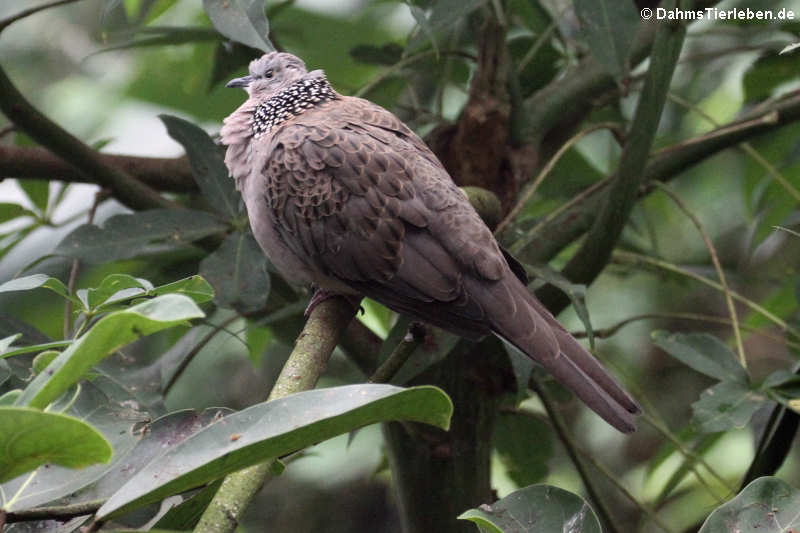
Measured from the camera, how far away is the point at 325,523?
354 cm

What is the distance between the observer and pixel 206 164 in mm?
2041

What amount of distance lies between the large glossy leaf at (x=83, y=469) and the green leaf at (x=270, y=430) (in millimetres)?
102

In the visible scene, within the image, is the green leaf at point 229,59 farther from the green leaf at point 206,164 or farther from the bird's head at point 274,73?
the green leaf at point 206,164

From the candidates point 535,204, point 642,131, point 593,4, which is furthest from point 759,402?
point 535,204

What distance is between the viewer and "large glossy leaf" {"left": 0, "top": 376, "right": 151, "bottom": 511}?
38.8 inches

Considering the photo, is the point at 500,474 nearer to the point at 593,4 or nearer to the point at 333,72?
the point at 333,72

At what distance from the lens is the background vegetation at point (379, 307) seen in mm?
959

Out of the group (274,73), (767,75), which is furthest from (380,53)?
(767,75)

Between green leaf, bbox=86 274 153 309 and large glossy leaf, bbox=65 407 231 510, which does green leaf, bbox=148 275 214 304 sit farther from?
large glossy leaf, bbox=65 407 231 510

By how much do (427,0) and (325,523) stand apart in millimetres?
2138

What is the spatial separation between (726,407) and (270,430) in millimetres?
1146

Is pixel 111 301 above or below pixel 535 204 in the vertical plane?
above

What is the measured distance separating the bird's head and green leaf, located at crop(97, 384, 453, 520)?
139cm

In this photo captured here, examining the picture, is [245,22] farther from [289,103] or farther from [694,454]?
[694,454]
